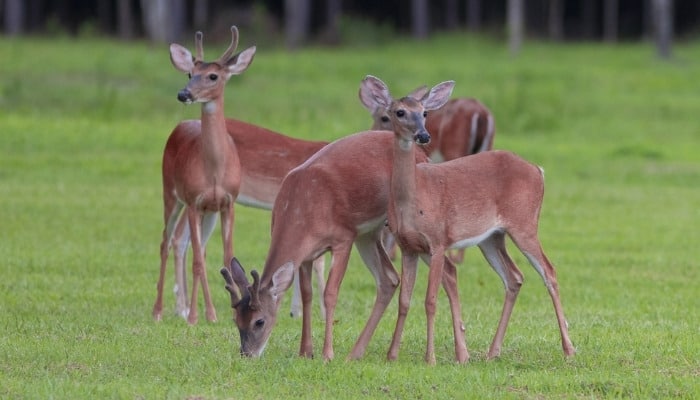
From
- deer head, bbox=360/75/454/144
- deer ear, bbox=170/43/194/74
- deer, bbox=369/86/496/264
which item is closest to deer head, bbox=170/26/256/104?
deer ear, bbox=170/43/194/74

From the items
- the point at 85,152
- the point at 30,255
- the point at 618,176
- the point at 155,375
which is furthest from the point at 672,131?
the point at 155,375

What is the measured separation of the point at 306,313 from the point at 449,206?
3.58 ft

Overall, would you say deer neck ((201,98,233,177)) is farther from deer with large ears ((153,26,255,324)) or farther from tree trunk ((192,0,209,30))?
tree trunk ((192,0,209,30))

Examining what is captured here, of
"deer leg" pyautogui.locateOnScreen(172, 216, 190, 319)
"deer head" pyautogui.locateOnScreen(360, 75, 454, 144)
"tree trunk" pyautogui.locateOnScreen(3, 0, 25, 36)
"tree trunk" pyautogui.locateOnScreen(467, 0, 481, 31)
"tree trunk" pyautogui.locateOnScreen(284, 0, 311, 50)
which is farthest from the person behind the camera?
"tree trunk" pyautogui.locateOnScreen(467, 0, 481, 31)

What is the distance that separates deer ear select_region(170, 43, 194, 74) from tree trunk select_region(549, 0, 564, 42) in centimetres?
3384

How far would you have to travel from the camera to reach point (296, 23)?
135ft

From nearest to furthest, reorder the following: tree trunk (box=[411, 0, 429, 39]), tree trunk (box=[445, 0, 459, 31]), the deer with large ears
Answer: the deer with large ears, tree trunk (box=[411, 0, 429, 39]), tree trunk (box=[445, 0, 459, 31])

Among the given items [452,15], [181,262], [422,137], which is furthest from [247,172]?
[452,15]

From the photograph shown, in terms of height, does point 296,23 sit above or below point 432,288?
below

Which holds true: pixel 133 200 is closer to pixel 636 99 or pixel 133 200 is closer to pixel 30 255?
pixel 30 255

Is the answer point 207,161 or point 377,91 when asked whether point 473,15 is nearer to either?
point 207,161

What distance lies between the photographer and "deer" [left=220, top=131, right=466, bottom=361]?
869 cm

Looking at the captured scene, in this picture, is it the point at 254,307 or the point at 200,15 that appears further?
the point at 200,15

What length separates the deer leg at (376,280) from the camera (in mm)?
8922
